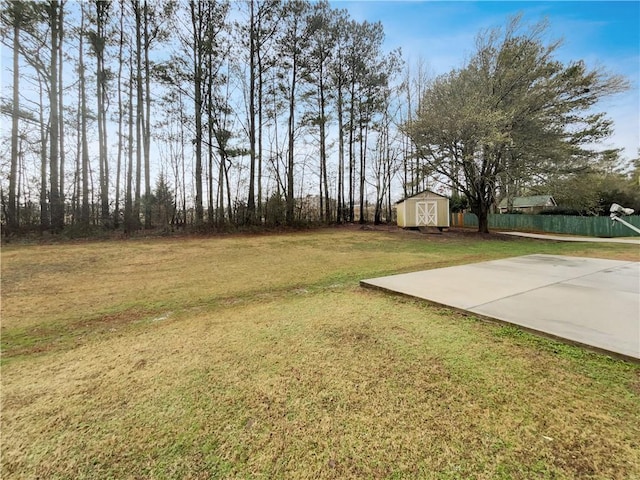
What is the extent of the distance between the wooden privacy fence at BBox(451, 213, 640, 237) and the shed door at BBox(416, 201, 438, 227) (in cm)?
695

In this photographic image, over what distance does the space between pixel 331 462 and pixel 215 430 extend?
57cm

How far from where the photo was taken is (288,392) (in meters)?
1.51

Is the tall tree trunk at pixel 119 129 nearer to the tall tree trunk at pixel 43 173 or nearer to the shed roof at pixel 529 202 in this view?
the tall tree trunk at pixel 43 173

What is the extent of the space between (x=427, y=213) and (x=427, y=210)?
175 millimetres

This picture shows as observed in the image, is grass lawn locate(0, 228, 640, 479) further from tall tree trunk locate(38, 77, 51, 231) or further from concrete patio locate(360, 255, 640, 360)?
tall tree trunk locate(38, 77, 51, 231)

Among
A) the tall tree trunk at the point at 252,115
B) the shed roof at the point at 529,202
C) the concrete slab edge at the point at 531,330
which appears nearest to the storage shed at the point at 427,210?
the tall tree trunk at the point at 252,115

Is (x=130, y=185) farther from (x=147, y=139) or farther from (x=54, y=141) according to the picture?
(x=54, y=141)

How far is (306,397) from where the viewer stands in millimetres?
1467

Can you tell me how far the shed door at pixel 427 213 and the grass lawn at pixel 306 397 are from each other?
13.0m

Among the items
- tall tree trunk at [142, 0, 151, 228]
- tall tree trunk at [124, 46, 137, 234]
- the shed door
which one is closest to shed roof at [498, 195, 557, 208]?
the shed door

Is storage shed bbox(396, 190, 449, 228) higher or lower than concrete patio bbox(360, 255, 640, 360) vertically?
higher

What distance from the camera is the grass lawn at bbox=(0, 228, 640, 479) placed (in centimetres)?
107

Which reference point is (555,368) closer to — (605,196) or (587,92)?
(587,92)

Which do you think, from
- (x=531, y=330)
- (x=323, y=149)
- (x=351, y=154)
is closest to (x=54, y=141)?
(x=323, y=149)
